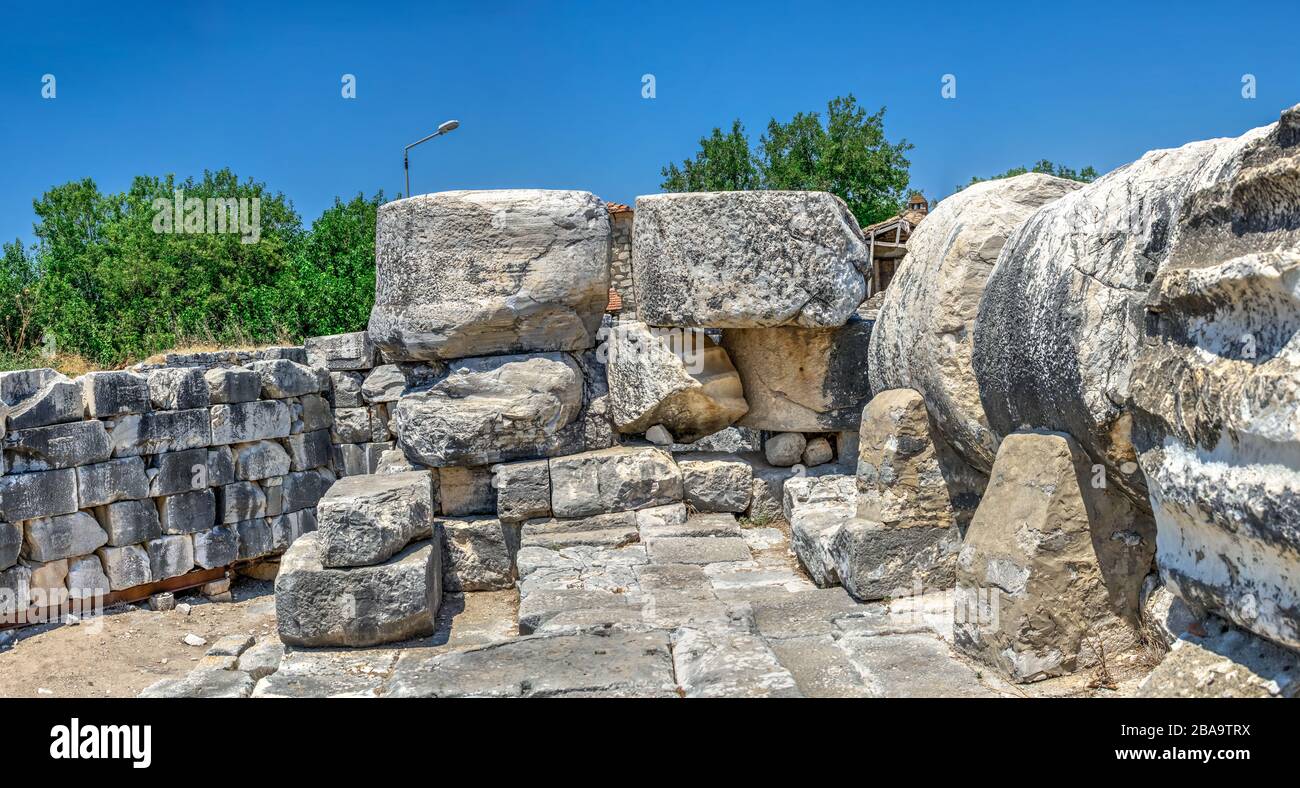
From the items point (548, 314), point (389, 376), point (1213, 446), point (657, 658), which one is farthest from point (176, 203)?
point (1213, 446)

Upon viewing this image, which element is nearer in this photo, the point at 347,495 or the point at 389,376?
the point at 347,495

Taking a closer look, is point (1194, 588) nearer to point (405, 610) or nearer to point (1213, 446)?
point (1213, 446)

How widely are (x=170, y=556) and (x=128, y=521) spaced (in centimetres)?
53

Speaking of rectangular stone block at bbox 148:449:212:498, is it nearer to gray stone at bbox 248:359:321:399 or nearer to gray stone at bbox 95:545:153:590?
gray stone at bbox 95:545:153:590

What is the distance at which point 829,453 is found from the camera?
5.56 m

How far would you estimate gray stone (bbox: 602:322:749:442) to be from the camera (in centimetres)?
530

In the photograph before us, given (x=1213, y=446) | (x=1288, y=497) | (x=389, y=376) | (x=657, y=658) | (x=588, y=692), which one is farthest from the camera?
(x=389, y=376)

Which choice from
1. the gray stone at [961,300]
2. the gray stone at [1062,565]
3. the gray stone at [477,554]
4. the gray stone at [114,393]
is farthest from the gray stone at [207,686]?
the gray stone at [114,393]

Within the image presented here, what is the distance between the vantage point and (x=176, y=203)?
22.5 meters

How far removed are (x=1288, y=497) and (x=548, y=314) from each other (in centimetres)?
382

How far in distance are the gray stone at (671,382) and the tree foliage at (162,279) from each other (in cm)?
1049

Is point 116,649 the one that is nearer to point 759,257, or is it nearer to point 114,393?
point 114,393

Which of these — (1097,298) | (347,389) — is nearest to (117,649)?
(347,389)

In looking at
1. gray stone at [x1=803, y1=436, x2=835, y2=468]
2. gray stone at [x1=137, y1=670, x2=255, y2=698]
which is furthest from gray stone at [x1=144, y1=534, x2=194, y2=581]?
gray stone at [x1=803, y1=436, x2=835, y2=468]
